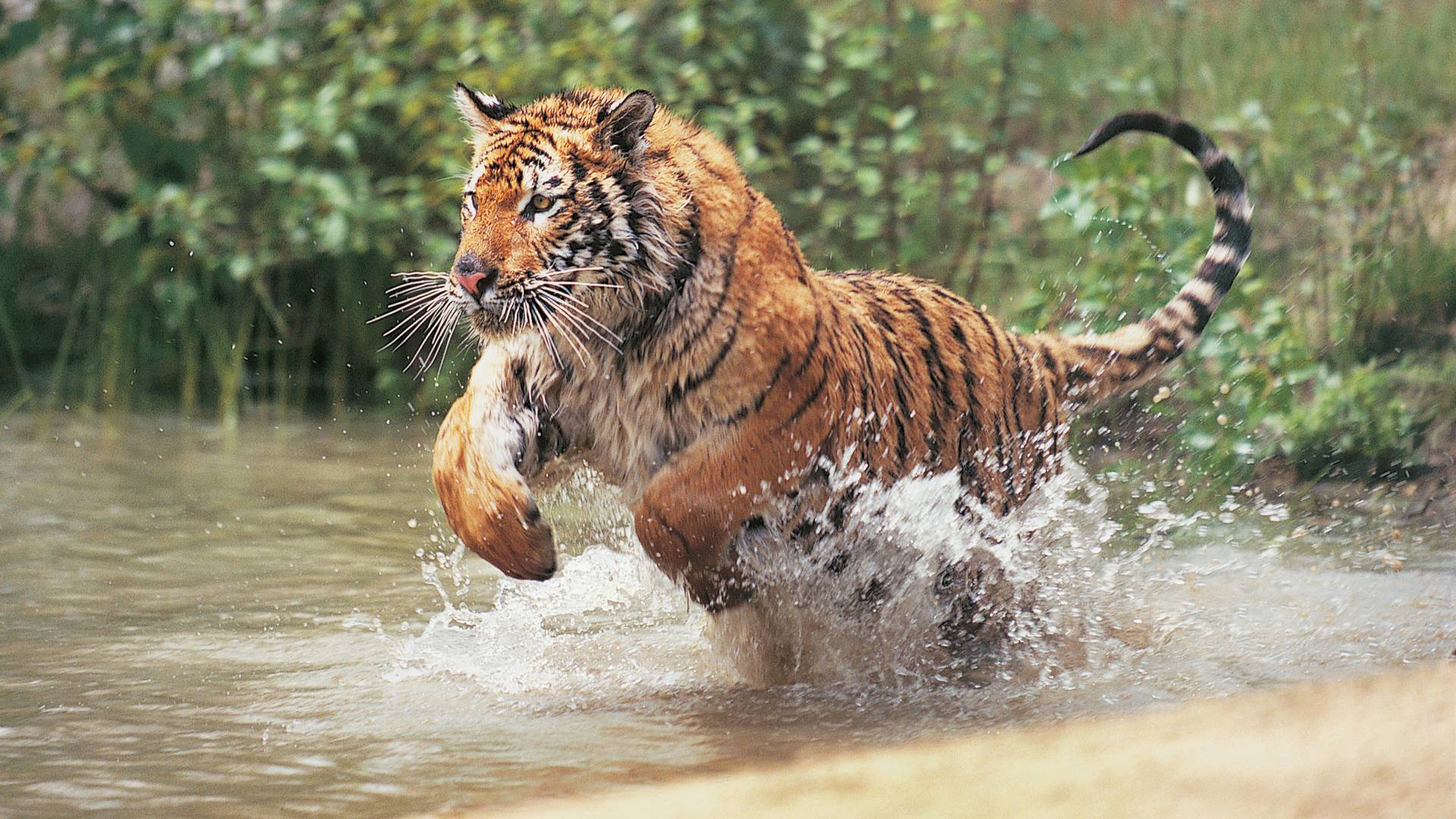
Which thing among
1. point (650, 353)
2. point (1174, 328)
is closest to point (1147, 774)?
point (650, 353)

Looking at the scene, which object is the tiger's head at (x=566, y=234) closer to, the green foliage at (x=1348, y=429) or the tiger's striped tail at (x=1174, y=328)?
the tiger's striped tail at (x=1174, y=328)

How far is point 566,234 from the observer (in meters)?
3.12

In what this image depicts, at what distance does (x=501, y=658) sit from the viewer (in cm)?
369

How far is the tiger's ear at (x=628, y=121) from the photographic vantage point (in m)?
3.16

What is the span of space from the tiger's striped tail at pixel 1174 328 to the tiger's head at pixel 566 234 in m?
1.30

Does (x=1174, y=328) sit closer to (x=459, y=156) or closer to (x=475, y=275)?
(x=475, y=275)

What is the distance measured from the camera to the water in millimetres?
2977

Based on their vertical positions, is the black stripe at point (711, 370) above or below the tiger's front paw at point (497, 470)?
above

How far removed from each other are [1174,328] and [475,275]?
5.96 ft

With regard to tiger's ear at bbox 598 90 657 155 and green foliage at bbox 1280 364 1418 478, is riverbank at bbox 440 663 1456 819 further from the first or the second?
green foliage at bbox 1280 364 1418 478

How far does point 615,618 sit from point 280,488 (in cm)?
176

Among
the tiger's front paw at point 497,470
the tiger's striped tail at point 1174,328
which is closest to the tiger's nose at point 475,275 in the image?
the tiger's front paw at point 497,470

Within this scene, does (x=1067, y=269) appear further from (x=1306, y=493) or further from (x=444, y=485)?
(x=444, y=485)

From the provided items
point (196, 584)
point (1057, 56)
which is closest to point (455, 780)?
point (196, 584)
